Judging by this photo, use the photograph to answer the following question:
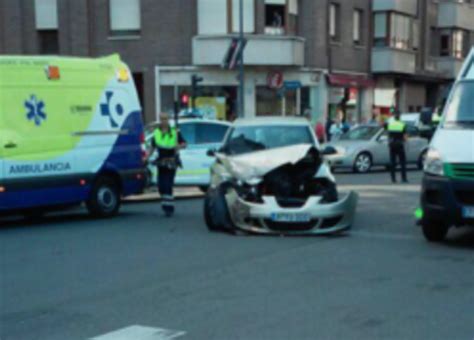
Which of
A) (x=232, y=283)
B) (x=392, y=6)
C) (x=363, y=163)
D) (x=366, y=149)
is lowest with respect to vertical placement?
(x=363, y=163)

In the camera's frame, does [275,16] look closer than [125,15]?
No

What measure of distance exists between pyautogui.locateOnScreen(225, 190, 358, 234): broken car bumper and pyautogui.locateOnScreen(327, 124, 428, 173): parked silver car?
1238 centimetres

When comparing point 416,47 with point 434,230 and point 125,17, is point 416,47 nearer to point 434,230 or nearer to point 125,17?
point 125,17

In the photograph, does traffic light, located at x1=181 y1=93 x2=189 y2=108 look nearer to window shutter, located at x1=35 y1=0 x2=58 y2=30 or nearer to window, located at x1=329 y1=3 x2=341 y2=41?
window shutter, located at x1=35 y1=0 x2=58 y2=30

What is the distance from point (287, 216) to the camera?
391 inches

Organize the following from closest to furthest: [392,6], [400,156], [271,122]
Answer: [271,122], [400,156], [392,6]

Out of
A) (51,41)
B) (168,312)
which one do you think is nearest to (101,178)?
(168,312)

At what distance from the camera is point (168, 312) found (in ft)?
20.0

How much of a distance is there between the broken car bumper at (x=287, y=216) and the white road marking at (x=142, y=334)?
177 inches

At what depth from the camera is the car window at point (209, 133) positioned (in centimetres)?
1602

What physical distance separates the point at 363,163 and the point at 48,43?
54.9 ft

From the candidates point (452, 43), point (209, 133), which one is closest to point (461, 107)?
point (209, 133)

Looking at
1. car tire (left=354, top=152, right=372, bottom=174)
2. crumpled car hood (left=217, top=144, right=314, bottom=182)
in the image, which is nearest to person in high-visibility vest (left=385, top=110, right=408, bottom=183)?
car tire (left=354, top=152, right=372, bottom=174)

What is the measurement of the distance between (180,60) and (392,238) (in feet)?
75.0
